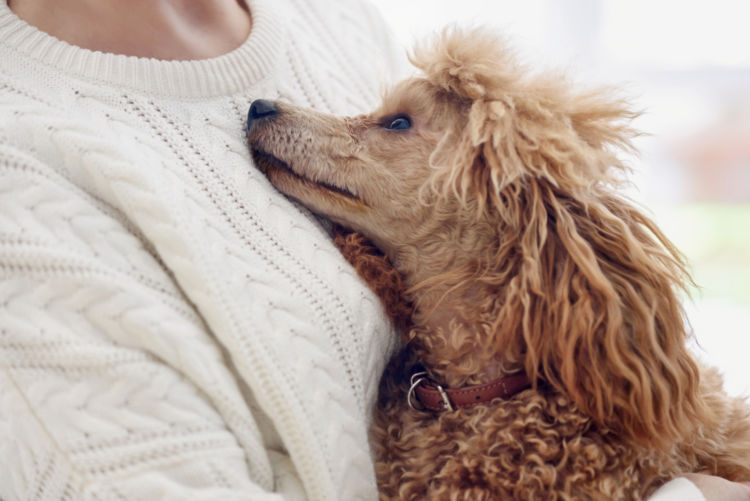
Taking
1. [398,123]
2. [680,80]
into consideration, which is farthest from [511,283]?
[680,80]

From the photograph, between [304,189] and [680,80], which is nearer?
[304,189]

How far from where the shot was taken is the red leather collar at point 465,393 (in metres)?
0.93

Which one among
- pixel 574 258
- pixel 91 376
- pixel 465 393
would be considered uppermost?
pixel 574 258

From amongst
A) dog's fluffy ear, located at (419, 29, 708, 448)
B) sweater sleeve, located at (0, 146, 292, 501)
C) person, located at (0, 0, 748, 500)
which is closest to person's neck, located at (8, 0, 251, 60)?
person, located at (0, 0, 748, 500)

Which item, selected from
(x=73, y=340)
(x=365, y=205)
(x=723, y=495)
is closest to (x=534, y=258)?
(x=365, y=205)

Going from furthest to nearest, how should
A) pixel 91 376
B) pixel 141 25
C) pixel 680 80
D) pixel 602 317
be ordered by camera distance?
1. pixel 680 80
2. pixel 141 25
3. pixel 602 317
4. pixel 91 376

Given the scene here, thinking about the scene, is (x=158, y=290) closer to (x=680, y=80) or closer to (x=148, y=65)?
(x=148, y=65)

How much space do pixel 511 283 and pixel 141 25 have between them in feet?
1.99

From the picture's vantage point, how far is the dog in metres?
0.86

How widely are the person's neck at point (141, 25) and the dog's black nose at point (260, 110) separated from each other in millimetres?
108

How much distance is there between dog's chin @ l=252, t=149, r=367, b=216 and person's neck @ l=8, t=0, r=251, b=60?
183 mm

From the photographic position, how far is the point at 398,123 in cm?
104

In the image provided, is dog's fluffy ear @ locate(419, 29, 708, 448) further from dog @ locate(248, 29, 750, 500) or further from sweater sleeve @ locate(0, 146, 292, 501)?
sweater sleeve @ locate(0, 146, 292, 501)

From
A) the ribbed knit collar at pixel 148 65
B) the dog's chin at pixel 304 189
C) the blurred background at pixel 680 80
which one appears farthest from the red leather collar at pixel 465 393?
the blurred background at pixel 680 80
